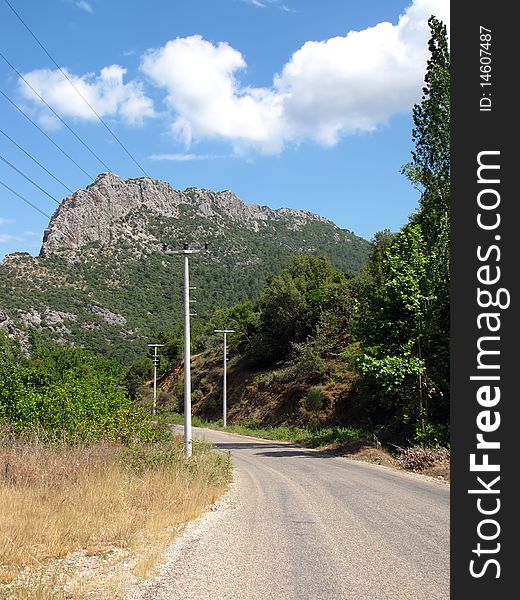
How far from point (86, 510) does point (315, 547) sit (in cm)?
396

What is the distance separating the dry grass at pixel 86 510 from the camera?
7465 millimetres

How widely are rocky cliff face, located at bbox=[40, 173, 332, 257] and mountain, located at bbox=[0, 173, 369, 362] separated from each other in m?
0.28

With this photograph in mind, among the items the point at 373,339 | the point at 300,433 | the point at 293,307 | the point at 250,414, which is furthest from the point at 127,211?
the point at 373,339

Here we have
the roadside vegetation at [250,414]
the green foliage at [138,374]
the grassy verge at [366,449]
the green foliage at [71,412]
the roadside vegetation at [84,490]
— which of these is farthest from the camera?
the green foliage at [138,374]

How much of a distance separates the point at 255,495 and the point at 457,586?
9111 millimetres

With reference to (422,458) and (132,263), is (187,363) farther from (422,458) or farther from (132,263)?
(132,263)

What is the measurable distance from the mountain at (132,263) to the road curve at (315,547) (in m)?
60.2

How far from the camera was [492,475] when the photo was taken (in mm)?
5984

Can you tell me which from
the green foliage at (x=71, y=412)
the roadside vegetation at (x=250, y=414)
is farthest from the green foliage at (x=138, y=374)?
the green foliage at (x=71, y=412)

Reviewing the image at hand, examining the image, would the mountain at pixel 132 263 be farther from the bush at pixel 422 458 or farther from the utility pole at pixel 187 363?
the bush at pixel 422 458

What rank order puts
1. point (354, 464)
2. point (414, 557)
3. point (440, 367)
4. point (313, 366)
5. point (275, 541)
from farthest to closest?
point (313, 366), point (440, 367), point (354, 464), point (275, 541), point (414, 557)

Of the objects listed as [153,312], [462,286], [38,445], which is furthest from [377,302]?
[153,312]

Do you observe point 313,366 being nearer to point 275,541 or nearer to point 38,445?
point 38,445

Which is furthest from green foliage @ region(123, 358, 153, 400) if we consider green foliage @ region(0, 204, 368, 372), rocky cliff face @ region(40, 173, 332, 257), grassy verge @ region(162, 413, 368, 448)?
rocky cliff face @ region(40, 173, 332, 257)
